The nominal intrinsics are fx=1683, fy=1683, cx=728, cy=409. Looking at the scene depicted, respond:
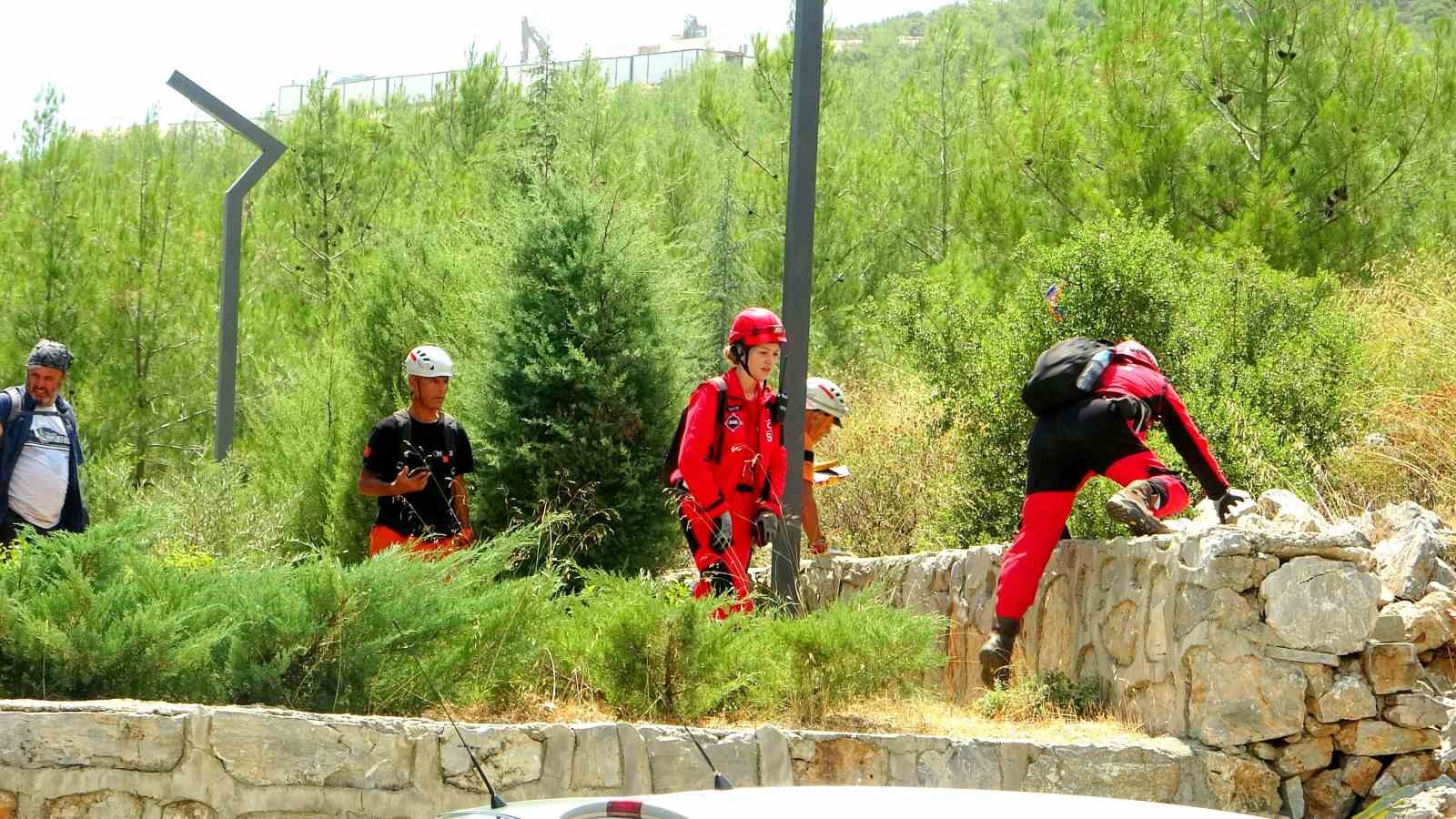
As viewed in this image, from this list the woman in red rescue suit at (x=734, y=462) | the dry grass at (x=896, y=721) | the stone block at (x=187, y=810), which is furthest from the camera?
the woman in red rescue suit at (x=734, y=462)

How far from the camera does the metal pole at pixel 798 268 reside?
740 cm

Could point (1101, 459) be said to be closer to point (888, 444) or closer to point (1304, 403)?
point (1304, 403)

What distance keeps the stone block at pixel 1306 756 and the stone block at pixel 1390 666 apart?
280mm

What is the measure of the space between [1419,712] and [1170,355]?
3.04 metres

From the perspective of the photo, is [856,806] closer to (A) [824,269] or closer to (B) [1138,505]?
(B) [1138,505]

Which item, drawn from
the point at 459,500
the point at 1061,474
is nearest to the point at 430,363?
the point at 459,500

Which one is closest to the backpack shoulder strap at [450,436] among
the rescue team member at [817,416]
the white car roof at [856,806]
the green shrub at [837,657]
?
the rescue team member at [817,416]

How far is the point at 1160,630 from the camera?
6.41 m

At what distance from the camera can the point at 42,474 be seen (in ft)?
25.4

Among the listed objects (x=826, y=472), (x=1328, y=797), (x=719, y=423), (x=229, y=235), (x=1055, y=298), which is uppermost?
(x=229, y=235)

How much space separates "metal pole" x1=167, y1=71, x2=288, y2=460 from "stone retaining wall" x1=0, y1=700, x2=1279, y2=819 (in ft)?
23.2

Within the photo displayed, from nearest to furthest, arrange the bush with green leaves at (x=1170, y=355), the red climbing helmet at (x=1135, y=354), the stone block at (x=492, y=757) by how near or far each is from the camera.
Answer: the stone block at (x=492, y=757), the red climbing helmet at (x=1135, y=354), the bush with green leaves at (x=1170, y=355)

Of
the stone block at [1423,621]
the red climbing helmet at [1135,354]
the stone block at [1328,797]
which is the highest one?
the red climbing helmet at [1135,354]

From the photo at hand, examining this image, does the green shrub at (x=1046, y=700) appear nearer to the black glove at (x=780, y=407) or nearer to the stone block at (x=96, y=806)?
the black glove at (x=780, y=407)
